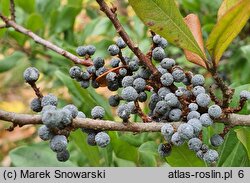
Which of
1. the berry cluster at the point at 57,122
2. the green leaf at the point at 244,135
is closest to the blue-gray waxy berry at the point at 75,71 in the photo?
the berry cluster at the point at 57,122

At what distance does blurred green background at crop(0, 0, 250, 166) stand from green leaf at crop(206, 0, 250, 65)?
0.24 metres

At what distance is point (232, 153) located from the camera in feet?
4.88

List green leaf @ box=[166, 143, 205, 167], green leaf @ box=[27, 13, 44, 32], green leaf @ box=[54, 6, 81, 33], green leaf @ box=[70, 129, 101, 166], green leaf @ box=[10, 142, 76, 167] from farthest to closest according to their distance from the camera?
green leaf @ box=[54, 6, 81, 33], green leaf @ box=[27, 13, 44, 32], green leaf @ box=[10, 142, 76, 167], green leaf @ box=[70, 129, 101, 166], green leaf @ box=[166, 143, 205, 167]

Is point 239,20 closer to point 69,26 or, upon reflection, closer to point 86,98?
Result: point 86,98

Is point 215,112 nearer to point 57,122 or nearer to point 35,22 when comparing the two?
point 57,122

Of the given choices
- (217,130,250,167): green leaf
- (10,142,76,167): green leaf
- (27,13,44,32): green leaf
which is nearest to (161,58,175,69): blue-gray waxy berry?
(217,130,250,167): green leaf

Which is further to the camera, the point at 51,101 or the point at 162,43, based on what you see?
the point at 162,43

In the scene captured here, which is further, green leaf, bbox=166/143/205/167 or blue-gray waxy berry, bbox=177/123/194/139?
green leaf, bbox=166/143/205/167

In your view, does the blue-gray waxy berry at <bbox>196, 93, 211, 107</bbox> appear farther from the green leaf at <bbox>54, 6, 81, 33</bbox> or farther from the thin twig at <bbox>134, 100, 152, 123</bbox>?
the green leaf at <bbox>54, 6, 81, 33</bbox>

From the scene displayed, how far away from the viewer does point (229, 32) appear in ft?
3.61

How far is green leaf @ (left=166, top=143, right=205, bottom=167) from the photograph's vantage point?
4.36 feet

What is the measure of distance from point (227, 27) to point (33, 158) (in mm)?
992

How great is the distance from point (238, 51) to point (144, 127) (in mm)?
1620

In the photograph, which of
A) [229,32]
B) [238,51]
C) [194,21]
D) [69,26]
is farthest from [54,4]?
[229,32]
